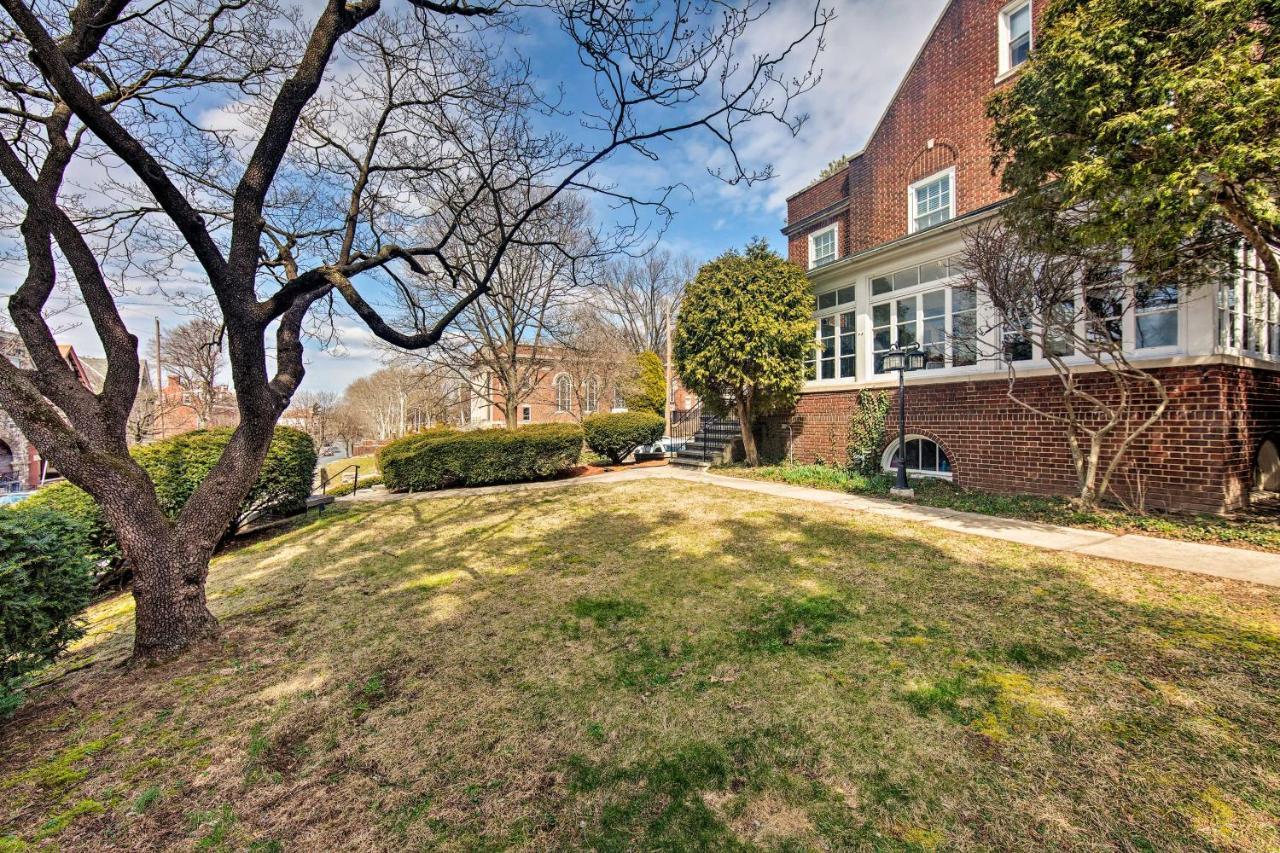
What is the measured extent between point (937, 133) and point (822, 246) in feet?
13.2

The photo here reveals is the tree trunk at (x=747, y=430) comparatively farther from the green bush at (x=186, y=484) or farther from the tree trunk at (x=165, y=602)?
the tree trunk at (x=165, y=602)

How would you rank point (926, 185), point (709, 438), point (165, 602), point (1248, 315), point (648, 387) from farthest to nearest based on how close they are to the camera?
point (648, 387), point (709, 438), point (926, 185), point (1248, 315), point (165, 602)

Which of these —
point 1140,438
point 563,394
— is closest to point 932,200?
point 1140,438

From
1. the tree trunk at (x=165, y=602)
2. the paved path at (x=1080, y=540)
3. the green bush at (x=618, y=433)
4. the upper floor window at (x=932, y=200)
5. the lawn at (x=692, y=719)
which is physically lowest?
the lawn at (x=692, y=719)

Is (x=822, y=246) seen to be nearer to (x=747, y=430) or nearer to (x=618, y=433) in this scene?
(x=747, y=430)

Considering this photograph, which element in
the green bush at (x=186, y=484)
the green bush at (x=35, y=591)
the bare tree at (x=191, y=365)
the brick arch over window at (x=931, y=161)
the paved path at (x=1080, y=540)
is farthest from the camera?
the bare tree at (x=191, y=365)

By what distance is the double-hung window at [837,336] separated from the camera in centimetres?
1068

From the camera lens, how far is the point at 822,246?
47.5 ft

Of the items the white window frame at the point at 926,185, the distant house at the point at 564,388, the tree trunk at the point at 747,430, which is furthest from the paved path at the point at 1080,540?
the distant house at the point at 564,388

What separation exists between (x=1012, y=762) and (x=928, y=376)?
321 inches

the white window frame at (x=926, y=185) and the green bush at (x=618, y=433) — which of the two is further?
the green bush at (x=618, y=433)

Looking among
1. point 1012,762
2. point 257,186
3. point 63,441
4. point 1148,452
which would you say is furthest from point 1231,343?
point 63,441

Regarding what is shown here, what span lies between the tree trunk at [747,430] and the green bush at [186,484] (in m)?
9.07

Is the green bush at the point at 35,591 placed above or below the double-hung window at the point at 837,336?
below
